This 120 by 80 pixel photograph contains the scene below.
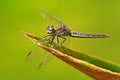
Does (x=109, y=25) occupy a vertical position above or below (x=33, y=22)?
above

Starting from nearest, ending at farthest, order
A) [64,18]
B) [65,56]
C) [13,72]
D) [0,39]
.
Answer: [65,56] < [13,72] < [0,39] < [64,18]

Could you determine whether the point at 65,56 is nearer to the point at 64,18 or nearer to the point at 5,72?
the point at 5,72

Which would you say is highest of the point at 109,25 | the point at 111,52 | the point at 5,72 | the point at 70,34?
the point at 109,25

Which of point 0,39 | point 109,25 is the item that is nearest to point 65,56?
point 0,39

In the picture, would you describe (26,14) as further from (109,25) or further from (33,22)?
(109,25)

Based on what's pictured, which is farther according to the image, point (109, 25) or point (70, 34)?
point (109, 25)

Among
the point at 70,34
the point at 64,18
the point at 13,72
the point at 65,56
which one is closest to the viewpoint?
the point at 65,56
